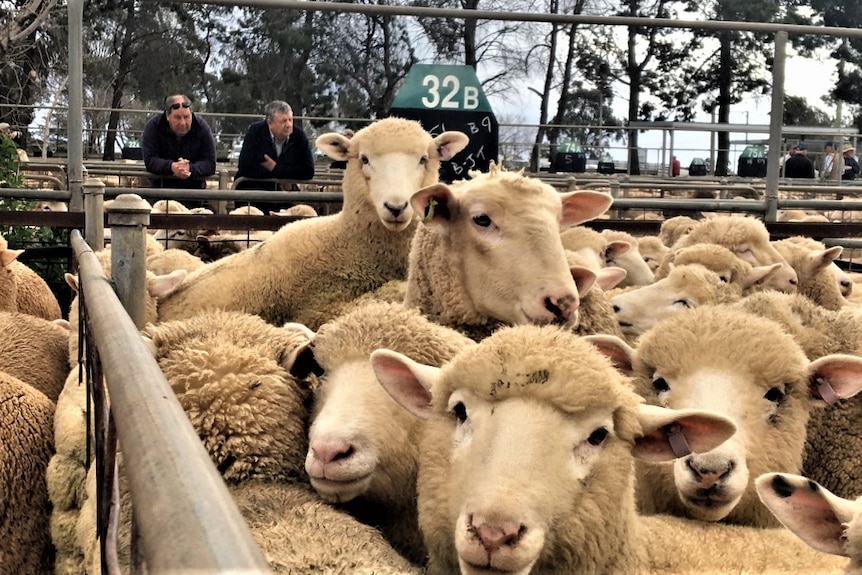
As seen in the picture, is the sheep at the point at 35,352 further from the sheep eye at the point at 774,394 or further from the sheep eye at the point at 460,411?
the sheep eye at the point at 774,394

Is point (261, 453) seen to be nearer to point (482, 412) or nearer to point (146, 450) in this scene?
point (482, 412)

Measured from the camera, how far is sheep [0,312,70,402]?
3.50m

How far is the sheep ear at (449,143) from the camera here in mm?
4648

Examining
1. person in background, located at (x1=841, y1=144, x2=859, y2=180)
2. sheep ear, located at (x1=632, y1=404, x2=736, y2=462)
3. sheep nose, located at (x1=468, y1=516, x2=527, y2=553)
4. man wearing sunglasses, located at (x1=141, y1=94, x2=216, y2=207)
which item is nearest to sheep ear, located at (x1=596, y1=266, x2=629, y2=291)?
sheep ear, located at (x1=632, y1=404, x2=736, y2=462)

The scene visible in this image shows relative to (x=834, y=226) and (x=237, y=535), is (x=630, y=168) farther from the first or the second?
(x=237, y=535)

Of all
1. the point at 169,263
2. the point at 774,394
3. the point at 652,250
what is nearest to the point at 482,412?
the point at 774,394

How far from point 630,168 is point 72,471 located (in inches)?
640

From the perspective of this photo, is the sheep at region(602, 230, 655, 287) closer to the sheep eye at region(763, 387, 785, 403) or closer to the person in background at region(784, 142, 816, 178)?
the sheep eye at region(763, 387, 785, 403)

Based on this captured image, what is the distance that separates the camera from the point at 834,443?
2.97 m

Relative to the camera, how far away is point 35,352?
3652 millimetres

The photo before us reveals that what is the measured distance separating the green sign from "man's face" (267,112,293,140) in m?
A: 1.68

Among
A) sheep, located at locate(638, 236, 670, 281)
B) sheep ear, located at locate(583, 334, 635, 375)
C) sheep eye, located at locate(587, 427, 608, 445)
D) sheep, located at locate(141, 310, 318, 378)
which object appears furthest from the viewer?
sheep, located at locate(638, 236, 670, 281)

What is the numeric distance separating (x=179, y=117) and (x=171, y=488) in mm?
6463

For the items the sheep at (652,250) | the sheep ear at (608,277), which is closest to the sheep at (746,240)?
the sheep at (652,250)
